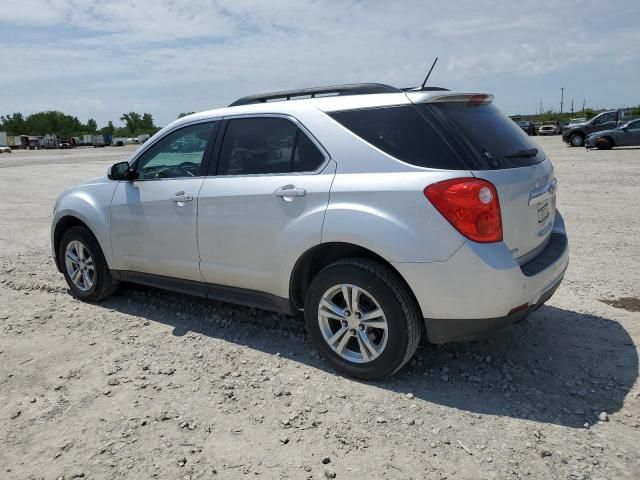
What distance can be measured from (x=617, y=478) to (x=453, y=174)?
1.70m

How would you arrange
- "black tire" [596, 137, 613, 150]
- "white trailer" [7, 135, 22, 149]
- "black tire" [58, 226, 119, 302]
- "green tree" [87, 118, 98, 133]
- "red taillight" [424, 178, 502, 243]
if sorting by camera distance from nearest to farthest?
1. "red taillight" [424, 178, 502, 243]
2. "black tire" [58, 226, 119, 302]
3. "black tire" [596, 137, 613, 150]
4. "white trailer" [7, 135, 22, 149]
5. "green tree" [87, 118, 98, 133]

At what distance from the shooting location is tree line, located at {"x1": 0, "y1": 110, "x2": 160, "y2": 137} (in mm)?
132000

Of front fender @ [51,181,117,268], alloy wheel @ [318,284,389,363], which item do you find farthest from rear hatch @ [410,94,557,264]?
front fender @ [51,181,117,268]

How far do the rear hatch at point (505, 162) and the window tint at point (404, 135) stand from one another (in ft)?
0.18

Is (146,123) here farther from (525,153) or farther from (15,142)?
(525,153)

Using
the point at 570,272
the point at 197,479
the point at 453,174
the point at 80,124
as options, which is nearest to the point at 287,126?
the point at 453,174

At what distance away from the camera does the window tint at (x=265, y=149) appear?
367 cm

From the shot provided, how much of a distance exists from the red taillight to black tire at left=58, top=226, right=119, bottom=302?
11.3 ft

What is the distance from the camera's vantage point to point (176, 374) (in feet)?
12.2

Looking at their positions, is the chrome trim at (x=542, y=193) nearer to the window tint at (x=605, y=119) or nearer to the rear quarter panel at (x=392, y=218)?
the rear quarter panel at (x=392, y=218)

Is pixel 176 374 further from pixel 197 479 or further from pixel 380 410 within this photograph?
pixel 380 410

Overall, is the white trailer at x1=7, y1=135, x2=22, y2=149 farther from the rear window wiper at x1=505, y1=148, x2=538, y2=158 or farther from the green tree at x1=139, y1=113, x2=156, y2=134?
the rear window wiper at x1=505, y1=148, x2=538, y2=158

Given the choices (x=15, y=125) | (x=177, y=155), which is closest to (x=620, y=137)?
(x=177, y=155)

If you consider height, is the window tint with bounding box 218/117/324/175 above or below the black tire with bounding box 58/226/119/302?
above
